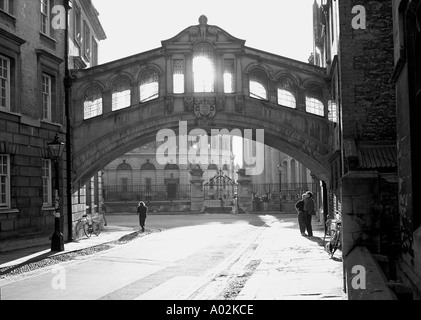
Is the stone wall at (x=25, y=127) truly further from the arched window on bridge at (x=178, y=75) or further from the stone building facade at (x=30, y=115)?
the arched window on bridge at (x=178, y=75)

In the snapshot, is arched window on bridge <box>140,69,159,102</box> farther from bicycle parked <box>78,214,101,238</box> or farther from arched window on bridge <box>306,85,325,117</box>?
arched window on bridge <box>306,85,325,117</box>

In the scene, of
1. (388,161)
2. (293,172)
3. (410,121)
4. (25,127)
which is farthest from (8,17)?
(293,172)

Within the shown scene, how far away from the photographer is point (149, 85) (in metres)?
26.3

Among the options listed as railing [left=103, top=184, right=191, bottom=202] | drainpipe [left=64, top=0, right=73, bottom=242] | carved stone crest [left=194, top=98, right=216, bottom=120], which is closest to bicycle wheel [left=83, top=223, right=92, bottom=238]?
drainpipe [left=64, top=0, right=73, bottom=242]

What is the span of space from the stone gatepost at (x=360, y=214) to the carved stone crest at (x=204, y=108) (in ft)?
51.4

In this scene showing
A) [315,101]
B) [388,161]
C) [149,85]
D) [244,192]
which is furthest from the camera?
[244,192]

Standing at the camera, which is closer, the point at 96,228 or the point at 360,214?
the point at 360,214

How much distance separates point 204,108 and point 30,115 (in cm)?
768

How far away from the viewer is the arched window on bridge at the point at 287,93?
24375 millimetres

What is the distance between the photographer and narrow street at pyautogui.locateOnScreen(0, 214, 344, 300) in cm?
999

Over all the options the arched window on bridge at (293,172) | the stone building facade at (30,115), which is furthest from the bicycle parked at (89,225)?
the arched window on bridge at (293,172)

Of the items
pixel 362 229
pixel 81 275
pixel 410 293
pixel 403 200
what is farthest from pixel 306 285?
pixel 81 275

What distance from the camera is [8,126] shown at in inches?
708

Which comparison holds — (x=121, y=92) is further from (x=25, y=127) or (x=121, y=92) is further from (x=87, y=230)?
(x=25, y=127)
